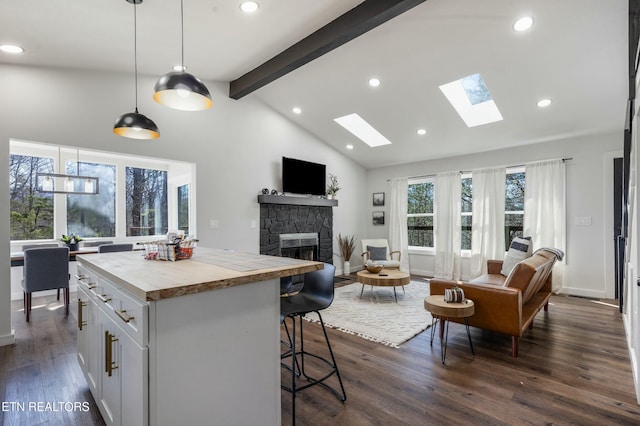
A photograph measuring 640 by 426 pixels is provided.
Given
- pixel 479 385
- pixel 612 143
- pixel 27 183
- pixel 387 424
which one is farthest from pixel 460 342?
pixel 27 183

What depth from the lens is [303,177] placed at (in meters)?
5.80

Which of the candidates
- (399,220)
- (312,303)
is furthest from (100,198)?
(399,220)

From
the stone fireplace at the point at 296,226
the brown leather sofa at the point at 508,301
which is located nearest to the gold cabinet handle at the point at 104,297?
the brown leather sofa at the point at 508,301

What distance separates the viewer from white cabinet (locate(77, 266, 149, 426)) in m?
1.28

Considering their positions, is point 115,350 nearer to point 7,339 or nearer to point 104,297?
point 104,297

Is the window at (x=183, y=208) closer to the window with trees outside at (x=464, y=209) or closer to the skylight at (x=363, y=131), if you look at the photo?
the skylight at (x=363, y=131)

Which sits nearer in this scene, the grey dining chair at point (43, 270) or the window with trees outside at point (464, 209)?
the grey dining chair at point (43, 270)

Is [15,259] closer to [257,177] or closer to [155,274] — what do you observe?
[257,177]

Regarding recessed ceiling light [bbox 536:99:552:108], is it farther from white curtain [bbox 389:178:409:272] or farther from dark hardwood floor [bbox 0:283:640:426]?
white curtain [bbox 389:178:409:272]

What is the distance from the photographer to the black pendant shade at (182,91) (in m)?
1.90

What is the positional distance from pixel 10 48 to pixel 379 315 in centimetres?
459

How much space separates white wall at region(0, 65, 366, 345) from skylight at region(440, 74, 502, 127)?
2624mm

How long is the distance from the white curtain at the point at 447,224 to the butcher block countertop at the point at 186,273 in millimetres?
4894

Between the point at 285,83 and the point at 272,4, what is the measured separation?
182cm
